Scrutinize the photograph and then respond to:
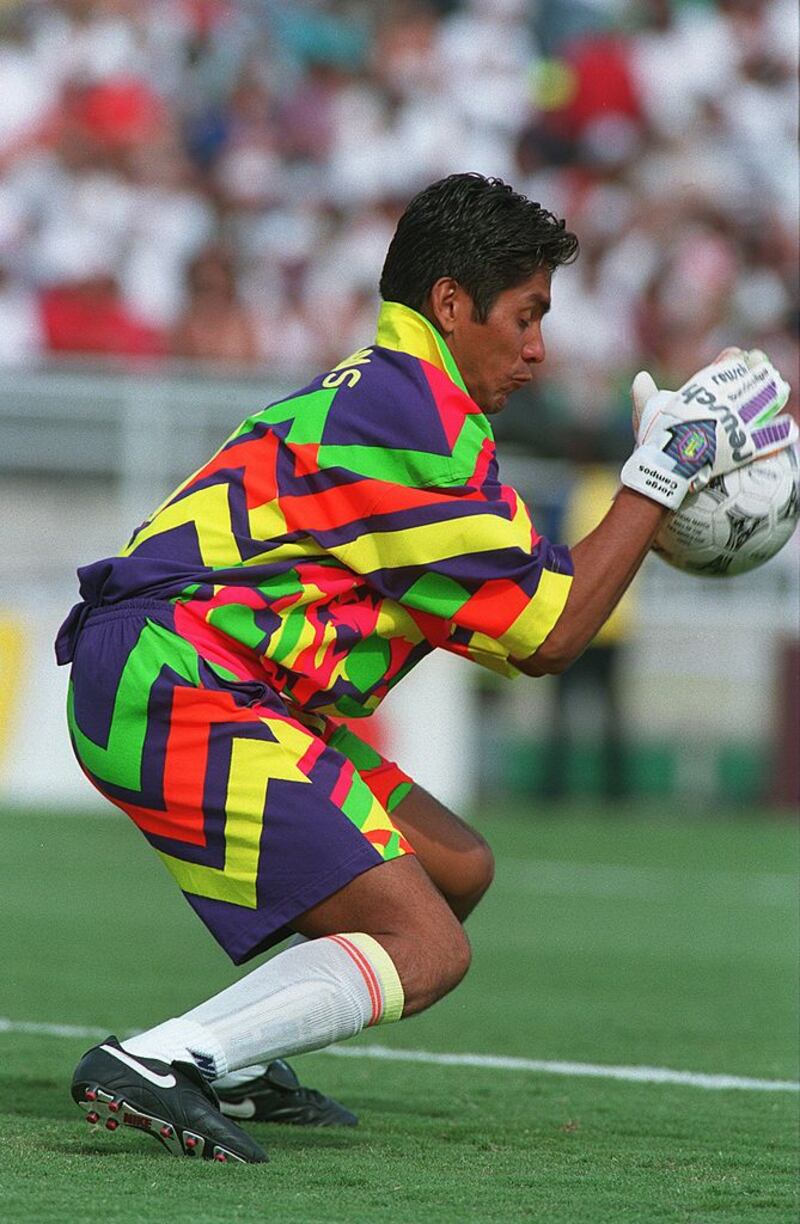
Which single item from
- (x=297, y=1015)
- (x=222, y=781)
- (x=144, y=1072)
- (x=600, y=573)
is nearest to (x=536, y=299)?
(x=600, y=573)

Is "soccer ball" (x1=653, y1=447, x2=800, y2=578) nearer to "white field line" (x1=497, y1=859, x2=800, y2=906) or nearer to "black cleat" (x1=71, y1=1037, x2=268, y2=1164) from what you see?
"black cleat" (x1=71, y1=1037, x2=268, y2=1164)

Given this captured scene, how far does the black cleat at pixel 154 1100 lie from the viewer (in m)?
3.22

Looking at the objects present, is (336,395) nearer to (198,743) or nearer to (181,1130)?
(198,743)

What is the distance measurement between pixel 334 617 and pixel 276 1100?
1.09 m

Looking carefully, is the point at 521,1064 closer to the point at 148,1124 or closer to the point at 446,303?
the point at 148,1124

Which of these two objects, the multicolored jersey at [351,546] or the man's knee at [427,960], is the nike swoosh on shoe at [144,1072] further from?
the multicolored jersey at [351,546]

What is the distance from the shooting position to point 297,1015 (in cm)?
333

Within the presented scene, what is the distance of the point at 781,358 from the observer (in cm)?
1446

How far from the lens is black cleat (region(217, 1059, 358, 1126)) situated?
3.94 m

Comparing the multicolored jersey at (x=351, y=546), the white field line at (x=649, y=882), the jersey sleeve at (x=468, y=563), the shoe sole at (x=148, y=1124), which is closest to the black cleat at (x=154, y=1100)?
the shoe sole at (x=148, y=1124)

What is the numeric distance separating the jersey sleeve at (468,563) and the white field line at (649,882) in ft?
18.6

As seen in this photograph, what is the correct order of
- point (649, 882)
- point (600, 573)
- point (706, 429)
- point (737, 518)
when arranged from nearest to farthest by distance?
1. point (600, 573)
2. point (706, 429)
3. point (737, 518)
4. point (649, 882)

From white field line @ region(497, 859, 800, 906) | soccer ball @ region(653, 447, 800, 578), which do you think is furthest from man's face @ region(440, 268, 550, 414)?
white field line @ region(497, 859, 800, 906)

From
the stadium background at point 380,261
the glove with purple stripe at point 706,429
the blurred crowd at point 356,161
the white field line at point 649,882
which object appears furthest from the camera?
the blurred crowd at point 356,161
